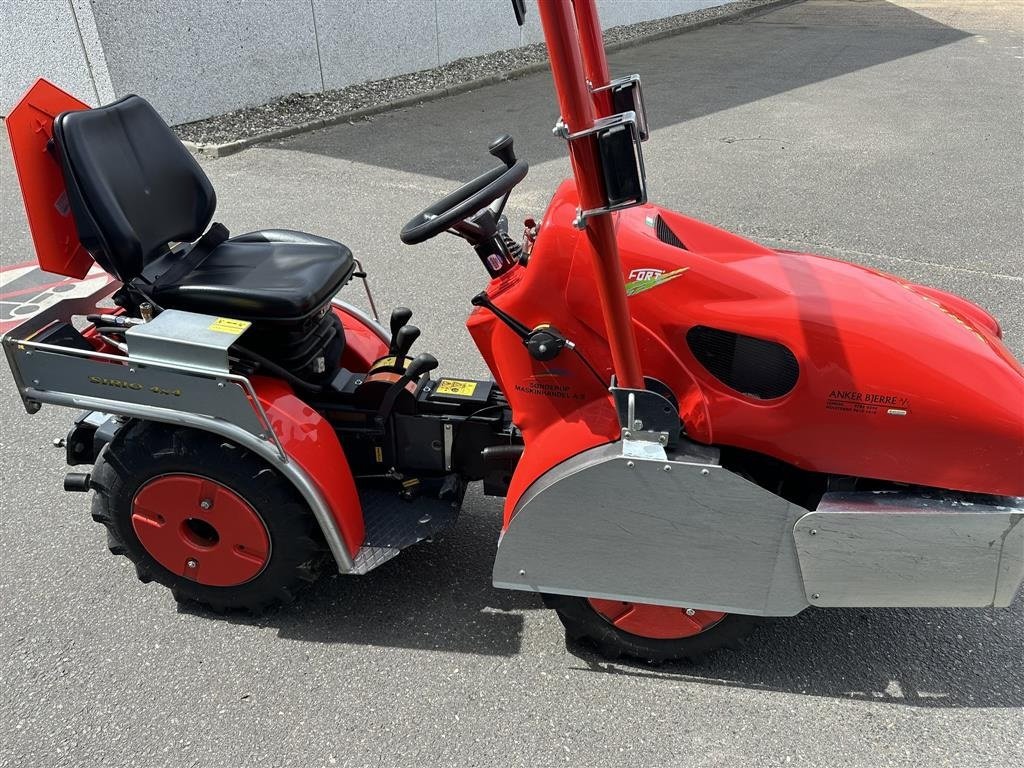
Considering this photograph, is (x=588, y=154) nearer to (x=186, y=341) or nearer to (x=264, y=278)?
(x=186, y=341)

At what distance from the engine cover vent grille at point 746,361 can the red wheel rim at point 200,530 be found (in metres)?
1.28

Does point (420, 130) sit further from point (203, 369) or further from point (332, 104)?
point (203, 369)

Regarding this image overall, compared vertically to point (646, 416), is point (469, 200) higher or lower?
higher

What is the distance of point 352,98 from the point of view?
8570 millimetres

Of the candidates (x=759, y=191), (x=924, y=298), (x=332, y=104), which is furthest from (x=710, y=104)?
(x=924, y=298)

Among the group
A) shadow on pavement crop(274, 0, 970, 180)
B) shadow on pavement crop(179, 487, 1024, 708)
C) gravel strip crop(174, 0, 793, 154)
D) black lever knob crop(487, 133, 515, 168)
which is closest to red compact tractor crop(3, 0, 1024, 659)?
black lever knob crop(487, 133, 515, 168)

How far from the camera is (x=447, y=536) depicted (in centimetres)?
270

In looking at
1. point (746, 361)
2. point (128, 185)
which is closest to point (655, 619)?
point (746, 361)

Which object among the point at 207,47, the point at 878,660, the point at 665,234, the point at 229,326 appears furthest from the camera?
the point at 207,47

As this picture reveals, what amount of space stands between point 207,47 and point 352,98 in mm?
1569

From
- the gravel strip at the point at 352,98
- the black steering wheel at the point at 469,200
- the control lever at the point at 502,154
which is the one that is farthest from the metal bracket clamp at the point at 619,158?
the gravel strip at the point at 352,98

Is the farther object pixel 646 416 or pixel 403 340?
pixel 403 340

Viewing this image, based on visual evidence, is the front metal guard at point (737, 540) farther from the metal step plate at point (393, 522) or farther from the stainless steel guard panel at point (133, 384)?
the stainless steel guard panel at point (133, 384)

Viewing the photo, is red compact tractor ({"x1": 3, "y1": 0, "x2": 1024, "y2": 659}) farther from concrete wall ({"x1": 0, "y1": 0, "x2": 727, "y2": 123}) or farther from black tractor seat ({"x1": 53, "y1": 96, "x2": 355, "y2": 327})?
concrete wall ({"x1": 0, "y1": 0, "x2": 727, "y2": 123})
